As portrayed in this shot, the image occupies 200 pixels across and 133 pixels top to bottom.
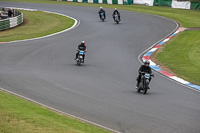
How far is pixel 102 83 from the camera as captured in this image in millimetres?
21188

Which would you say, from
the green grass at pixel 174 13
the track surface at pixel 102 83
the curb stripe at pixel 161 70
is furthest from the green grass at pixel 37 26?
the green grass at pixel 174 13

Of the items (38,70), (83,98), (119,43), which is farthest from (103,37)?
(83,98)

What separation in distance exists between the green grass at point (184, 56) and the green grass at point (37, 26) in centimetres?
1308

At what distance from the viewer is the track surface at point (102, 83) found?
14812 mm

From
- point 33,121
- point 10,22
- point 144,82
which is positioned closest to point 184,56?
point 144,82

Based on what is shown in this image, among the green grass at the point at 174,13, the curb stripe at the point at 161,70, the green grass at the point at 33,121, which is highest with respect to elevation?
the green grass at the point at 174,13

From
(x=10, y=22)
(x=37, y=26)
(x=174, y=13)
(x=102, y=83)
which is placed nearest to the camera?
(x=102, y=83)

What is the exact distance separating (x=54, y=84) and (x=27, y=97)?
299 cm

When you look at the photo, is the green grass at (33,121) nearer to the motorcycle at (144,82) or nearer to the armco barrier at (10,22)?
the motorcycle at (144,82)

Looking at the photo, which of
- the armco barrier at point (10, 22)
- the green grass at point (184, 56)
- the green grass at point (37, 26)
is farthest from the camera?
the armco barrier at point (10, 22)

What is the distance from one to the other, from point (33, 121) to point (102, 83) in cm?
872

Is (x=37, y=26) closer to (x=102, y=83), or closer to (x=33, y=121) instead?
(x=102, y=83)

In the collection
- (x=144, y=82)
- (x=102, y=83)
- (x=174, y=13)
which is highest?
(x=174, y=13)

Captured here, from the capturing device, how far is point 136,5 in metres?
66.9
